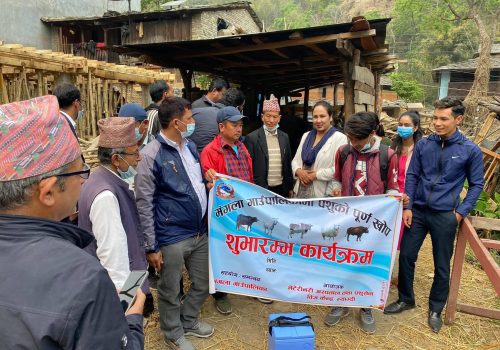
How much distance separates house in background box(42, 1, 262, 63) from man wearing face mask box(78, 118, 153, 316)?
16.6 metres

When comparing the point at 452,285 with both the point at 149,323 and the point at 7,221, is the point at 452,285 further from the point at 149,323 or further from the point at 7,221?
the point at 7,221

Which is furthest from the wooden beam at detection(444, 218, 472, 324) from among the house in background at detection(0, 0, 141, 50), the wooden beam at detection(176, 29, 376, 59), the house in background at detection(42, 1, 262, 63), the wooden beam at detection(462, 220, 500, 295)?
the house in background at detection(0, 0, 141, 50)

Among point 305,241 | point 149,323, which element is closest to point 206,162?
point 305,241

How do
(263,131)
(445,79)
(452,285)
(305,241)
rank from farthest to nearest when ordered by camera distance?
(445,79) → (263,131) → (452,285) → (305,241)

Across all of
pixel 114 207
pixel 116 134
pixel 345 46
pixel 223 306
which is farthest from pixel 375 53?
pixel 114 207

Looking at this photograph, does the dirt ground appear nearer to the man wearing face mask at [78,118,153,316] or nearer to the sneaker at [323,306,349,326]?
the sneaker at [323,306,349,326]

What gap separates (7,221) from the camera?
101 centimetres

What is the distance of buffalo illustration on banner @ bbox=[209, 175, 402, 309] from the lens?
11.1 ft

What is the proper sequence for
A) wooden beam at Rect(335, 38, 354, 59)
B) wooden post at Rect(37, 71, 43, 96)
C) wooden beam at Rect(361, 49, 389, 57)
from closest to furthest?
1. wooden beam at Rect(335, 38, 354, 59)
2. wooden beam at Rect(361, 49, 389, 57)
3. wooden post at Rect(37, 71, 43, 96)

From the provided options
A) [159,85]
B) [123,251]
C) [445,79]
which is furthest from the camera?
[445,79]

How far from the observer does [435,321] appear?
12.0ft

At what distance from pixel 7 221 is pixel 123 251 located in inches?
46.1

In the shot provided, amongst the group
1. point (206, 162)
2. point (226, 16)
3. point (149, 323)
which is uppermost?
point (226, 16)

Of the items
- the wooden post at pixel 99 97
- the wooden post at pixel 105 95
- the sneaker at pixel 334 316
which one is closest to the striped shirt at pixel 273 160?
the sneaker at pixel 334 316
